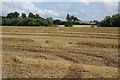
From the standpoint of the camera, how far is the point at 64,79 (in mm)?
12102

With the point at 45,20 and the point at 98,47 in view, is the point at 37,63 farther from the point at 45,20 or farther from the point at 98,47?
the point at 45,20

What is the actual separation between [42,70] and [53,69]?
0.53 meters

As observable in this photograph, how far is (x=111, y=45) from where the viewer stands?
84.8 ft

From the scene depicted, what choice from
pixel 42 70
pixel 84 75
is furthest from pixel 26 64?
pixel 84 75

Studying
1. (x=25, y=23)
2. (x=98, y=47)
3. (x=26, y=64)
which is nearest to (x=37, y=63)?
(x=26, y=64)

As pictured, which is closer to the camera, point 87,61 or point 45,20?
point 87,61

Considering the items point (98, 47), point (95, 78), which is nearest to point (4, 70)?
point (95, 78)

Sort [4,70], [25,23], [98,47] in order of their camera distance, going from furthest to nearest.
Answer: [25,23], [98,47], [4,70]

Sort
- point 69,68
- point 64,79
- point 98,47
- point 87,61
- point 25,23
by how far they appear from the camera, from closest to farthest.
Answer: point 64,79 → point 69,68 → point 87,61 → point 98,47 → point 25,23

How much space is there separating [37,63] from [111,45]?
1152 cm

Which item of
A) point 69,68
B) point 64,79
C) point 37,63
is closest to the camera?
point 64,79

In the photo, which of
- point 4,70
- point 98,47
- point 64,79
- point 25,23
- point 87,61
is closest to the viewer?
point 64,79

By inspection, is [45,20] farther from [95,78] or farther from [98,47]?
[95,78]

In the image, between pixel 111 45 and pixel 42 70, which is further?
pixel 111 45
